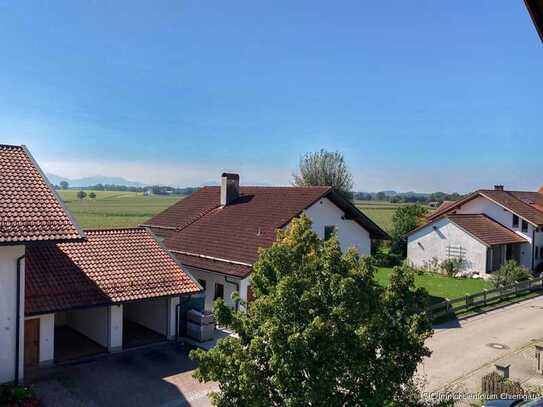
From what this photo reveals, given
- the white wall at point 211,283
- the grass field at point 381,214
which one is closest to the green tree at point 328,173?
the grass field at point 381,214

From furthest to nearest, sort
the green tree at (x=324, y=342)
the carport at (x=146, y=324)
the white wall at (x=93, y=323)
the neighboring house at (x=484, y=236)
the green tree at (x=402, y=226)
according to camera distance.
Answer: the green tree at (x=402, y=226), the neighboring house at (x=484, y=236), the carport at (x=146, y=324), the white wall at (x=93, y=323), the green tree at (x=324, y=342)

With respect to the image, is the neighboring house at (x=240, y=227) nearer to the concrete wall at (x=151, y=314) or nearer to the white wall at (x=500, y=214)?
the concrete wall at (x=151, y=314)

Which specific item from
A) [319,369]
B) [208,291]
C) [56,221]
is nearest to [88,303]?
[56,221]

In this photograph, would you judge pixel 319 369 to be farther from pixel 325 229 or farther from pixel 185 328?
pixel 325 229

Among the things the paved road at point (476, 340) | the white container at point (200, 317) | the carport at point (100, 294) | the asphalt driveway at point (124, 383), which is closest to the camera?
the asphalt driveway at point (124, 383)

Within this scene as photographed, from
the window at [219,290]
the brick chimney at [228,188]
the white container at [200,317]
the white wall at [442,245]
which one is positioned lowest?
the white container at [200,317]

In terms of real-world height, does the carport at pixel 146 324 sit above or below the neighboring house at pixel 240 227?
below

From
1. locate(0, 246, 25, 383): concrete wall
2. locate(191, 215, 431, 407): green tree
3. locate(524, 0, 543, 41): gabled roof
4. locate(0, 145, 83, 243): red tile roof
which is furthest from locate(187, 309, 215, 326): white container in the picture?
locate(524, 0, 543, 41): gabled roof
